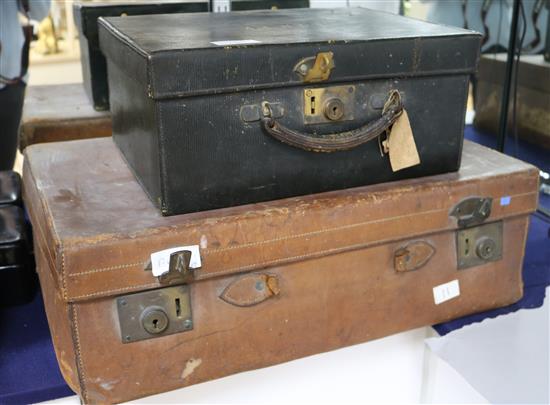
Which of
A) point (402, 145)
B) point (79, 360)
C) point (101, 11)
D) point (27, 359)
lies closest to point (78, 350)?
point (79, 360)

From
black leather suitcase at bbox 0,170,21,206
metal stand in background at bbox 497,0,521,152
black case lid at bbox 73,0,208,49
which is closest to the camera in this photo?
black leather suitcase at bbox 0,170,21,206

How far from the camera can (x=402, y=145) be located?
0.93 m

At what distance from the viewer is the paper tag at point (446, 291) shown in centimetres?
99

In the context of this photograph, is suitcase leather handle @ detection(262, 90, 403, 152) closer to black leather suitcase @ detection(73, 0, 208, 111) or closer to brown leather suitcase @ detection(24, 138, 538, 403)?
brown leather suitcase @ detection(24, 138, 538, 403)

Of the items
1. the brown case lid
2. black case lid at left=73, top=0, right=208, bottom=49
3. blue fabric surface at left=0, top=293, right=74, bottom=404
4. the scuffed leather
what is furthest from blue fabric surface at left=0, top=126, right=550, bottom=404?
black case lid at left=73, top=0, right=208, bottom=49

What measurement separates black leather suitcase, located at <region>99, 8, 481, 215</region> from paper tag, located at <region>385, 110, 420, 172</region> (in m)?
0.01

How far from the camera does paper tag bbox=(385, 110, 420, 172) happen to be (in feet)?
3.01

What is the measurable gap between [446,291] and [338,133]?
0.99 feet

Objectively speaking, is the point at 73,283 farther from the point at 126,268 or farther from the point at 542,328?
the point at 542,328

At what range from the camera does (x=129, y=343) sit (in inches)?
31.7

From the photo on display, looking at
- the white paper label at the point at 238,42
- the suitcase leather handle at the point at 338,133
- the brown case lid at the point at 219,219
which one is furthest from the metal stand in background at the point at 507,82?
the white paper label at the point at 238,42

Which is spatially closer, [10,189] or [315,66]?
[315,66]

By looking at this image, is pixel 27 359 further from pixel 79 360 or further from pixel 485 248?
pixel 485 248

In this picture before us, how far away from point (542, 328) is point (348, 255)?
0.47 m
